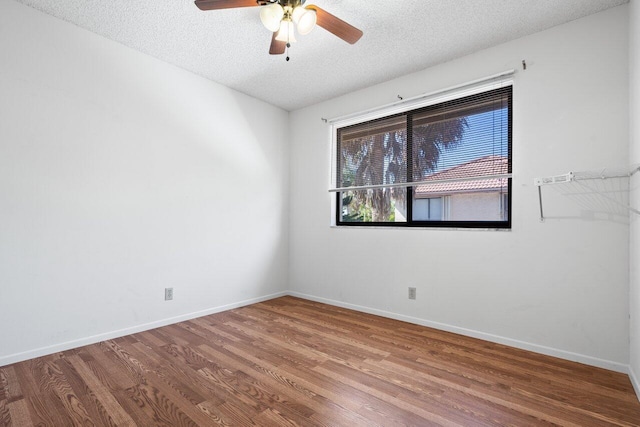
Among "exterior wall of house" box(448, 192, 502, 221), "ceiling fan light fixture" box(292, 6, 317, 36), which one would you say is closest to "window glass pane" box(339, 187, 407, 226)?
"exterior wall of house" box(448, 192, 502, 221)

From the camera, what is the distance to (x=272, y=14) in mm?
2002

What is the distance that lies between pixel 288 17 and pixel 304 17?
19 centimetres

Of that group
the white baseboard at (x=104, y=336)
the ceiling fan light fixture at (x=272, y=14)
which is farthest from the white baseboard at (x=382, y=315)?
the ceiling fan light fixture at (x=272, y=14)

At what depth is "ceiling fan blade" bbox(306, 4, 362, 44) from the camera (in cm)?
199

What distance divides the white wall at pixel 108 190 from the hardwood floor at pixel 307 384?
381 millimetres

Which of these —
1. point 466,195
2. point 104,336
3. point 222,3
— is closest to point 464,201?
point 466,195

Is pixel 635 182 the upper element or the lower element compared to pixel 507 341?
upper

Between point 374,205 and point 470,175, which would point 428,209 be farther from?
point 374,205

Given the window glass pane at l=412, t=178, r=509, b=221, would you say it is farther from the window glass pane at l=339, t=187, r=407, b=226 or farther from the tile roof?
the window glass pane at l=339, t=187, r=407, b=226

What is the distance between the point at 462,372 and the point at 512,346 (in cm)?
76

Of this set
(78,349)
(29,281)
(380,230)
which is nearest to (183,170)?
(29,281)

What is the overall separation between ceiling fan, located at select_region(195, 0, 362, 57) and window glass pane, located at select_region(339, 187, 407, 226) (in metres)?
1.71

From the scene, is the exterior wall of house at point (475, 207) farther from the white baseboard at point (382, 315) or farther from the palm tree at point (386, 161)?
the white baseboard at point (382, 315)

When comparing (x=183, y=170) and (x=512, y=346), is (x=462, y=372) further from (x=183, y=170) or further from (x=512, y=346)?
(x=183, y=170)
